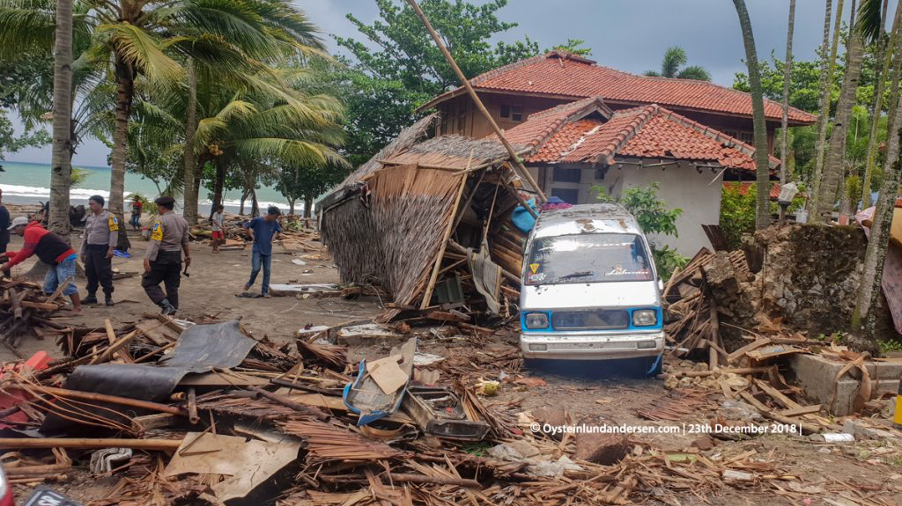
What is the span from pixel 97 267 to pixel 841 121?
40.6 feet

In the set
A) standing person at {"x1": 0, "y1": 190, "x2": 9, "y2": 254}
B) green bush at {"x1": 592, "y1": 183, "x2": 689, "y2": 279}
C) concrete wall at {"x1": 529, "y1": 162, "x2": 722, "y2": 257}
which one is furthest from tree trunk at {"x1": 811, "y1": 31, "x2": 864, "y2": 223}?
standing person at {"x1": 0, "y1": 190, "x2": 9, "y2": 254}

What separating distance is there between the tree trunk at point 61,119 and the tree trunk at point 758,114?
40.3 ft

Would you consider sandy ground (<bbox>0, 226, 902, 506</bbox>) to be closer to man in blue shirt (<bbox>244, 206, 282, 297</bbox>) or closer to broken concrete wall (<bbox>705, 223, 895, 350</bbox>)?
man in blue shirt (<bbox>244, 206, 282, 297</bbox>)

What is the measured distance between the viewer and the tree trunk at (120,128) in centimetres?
1454

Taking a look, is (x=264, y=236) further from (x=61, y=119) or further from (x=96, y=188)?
(x=96, y=188)

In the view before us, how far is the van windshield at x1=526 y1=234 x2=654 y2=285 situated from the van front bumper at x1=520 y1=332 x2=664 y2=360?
2.76ft

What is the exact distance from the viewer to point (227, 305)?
1159 cm

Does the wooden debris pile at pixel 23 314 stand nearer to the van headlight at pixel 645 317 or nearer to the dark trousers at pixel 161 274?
the dark trousers at pixel 161 274

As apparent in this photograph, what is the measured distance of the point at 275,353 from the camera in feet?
21.4

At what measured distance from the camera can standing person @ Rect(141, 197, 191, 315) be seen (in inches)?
377

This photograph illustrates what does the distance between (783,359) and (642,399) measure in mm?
2025

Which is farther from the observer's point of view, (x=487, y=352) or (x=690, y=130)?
(x=690, y=130)

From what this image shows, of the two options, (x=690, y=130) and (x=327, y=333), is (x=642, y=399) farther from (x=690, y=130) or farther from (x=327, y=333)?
(x=690, y=130)

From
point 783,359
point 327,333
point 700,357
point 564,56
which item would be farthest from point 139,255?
point 564,56
